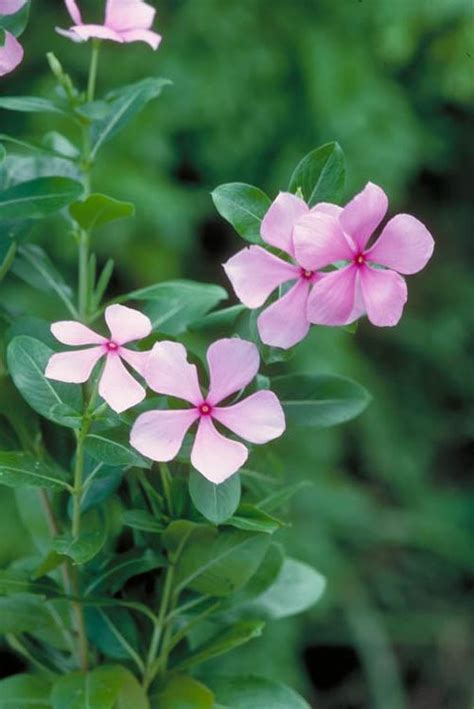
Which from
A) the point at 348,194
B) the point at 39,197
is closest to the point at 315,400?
the point at 39,197

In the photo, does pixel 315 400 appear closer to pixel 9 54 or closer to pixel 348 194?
pixel 9 54

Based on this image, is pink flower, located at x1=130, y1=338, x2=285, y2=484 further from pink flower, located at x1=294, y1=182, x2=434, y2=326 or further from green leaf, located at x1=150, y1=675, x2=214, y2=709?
green leaf, located at x1=150, y1=675, x2=214, y2=709

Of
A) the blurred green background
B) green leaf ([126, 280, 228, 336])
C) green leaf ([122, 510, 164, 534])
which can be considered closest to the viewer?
green leaf ([122, 510, 164, 534])

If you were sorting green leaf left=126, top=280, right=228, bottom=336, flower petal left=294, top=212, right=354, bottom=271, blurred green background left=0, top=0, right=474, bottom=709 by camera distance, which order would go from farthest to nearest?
blurred green background left=0, top=0, right=474, bottom=709 → green leaf left=126, top=280, right=228, bottom=336 → flower petal left=294, top=212, right=354, bottom=271

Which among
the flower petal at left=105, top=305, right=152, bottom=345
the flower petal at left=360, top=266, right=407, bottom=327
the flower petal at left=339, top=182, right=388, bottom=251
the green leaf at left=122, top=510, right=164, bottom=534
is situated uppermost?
the flower petal at left=339, top=182, right=388, bottom=251

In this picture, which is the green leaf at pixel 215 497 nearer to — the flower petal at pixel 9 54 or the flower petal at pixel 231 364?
the flower petal at pixel 231 364

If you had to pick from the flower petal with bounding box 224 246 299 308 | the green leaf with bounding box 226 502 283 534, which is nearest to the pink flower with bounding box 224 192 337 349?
the flower petal with bounding box 224 246 299 308
